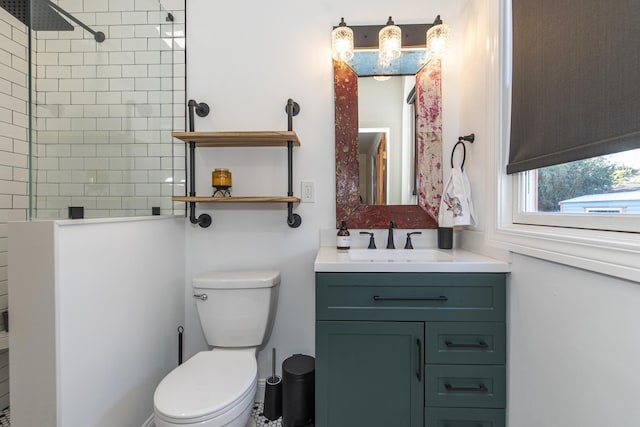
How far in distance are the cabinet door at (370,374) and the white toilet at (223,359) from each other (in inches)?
12.2

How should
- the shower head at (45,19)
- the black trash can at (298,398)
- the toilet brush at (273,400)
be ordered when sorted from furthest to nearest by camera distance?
1. the toilet brush at (273,400)
2. the black trash can at (298,398)
3. the shower head at (45,19)

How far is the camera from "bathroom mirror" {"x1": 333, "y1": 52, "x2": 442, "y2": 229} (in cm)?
152

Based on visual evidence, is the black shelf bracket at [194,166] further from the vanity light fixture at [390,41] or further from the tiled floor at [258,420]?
the tiled floor at [258,420]

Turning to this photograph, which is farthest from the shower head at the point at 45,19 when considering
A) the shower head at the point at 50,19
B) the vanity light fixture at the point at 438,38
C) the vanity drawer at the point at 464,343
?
the vanity drawer at the point at 464,343

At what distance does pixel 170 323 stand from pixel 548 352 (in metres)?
1.68

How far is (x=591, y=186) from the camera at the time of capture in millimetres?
825

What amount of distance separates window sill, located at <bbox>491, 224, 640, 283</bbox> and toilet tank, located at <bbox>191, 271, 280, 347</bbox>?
1.10m

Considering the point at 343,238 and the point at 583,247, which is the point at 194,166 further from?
the point at 583,247

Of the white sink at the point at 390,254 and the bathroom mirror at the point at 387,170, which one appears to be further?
the bathroom mirror at the point at 387,170

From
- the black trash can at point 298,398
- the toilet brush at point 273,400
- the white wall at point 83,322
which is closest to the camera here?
the white wall at point 83,322

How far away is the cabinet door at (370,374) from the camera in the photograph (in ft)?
3.43

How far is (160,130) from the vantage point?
154cm

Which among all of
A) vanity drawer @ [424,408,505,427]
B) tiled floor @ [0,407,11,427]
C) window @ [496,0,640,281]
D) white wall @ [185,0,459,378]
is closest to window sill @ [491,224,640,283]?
window @ [496,0,640,281]

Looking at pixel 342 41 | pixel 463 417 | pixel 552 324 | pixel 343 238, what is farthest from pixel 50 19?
pixel 463 417
